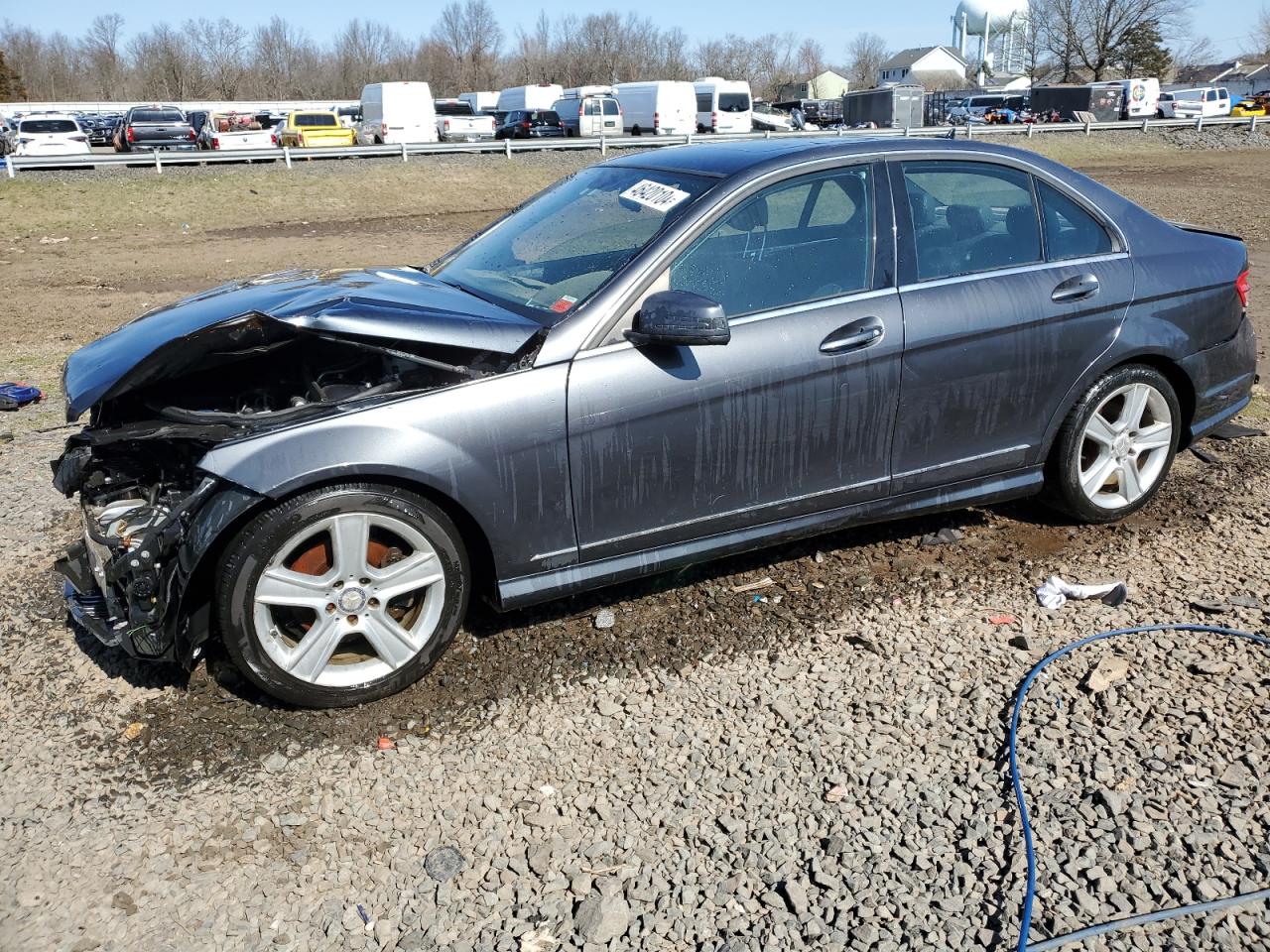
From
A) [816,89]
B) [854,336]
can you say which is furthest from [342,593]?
[816,89]

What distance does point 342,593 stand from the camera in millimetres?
3586

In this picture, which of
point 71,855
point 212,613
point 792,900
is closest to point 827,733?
point 792,900

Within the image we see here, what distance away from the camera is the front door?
12.5ft

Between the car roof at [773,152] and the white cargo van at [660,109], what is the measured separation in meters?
39.3

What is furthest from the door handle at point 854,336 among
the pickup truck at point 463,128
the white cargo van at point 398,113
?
the pickup truck at point 463,128

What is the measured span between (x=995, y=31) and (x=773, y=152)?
128712 millimetres

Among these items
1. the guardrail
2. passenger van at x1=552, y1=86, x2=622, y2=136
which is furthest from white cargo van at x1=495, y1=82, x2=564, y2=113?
the guardrail

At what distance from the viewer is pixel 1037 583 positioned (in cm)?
457

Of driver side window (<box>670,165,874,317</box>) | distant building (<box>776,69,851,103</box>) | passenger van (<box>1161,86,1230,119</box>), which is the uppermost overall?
distant building (<box>776,69,851,103</box>)

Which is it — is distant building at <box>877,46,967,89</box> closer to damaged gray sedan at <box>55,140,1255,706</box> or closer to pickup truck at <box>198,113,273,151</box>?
pickup truck at <box>198,113,273,151</box>

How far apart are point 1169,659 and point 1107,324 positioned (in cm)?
151

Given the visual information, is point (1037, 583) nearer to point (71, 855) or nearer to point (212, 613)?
point (212, 613)

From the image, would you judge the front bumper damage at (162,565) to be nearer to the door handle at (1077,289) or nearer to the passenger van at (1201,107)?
the door handle at (1077,289)

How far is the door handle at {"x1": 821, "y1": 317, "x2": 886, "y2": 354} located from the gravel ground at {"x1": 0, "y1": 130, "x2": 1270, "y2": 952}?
105cm
